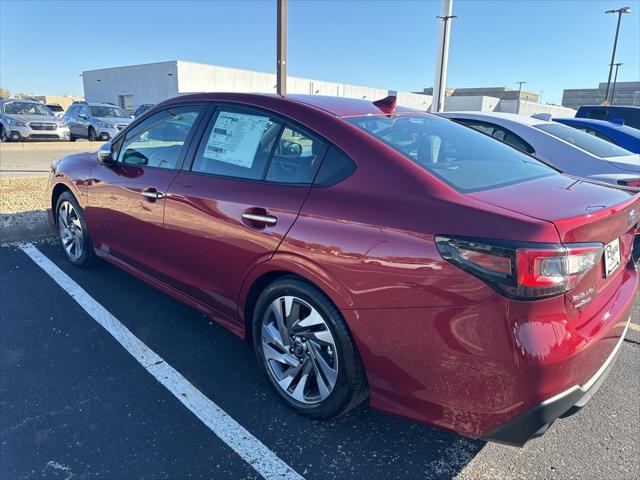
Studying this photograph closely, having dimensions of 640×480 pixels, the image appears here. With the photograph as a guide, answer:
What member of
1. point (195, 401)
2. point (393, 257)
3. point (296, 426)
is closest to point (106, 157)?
point (195, 401)

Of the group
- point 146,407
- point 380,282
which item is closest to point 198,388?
point 146,407

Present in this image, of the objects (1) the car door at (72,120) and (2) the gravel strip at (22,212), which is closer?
(2) the gravel strip at (22,212)

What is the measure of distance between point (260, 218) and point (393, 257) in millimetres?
852

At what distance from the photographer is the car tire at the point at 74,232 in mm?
4371

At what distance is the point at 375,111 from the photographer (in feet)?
9.53

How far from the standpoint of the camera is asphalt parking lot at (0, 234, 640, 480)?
224 centimetres

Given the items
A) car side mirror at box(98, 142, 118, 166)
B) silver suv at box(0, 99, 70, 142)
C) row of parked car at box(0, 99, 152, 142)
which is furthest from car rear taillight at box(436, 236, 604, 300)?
silver suv at box(0, 99, 70, 142)

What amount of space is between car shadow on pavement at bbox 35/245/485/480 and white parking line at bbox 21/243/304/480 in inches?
1.6

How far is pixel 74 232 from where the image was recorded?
4.55 meters

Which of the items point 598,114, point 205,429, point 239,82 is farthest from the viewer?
point 239,82

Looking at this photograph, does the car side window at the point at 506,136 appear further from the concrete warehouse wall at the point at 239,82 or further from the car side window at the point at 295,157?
the concrete warehouse wall at the point at 239,82

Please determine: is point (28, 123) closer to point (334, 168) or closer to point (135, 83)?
point (334, 168)

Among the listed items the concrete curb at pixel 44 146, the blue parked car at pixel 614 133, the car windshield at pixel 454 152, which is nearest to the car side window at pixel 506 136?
the blue parked car at pixel 614 133

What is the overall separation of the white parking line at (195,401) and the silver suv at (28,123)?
55.7 feet
